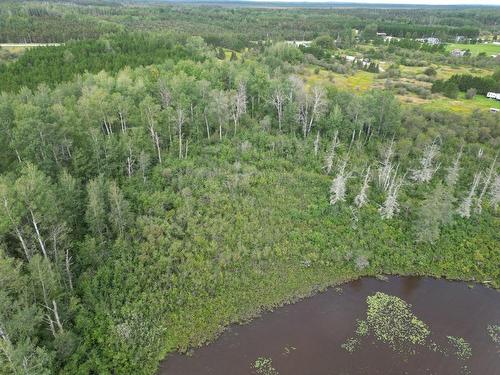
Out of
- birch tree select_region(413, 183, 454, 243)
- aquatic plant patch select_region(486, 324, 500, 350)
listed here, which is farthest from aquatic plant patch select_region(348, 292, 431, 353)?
birch tree select_region(413, 183, 454, 243)

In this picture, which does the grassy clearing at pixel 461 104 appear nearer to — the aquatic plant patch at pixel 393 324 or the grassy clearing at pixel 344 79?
the grassy clearing at pixel 344 79

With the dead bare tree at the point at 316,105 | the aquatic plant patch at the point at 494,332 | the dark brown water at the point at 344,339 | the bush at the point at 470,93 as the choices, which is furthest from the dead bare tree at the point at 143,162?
the bush at the point at 470,93

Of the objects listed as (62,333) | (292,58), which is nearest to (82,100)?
(62,333)

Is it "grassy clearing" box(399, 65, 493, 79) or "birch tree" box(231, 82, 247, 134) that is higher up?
"birch tree" box(231, 82, 247, 134)

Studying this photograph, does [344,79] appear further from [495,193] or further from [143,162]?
[143,162]

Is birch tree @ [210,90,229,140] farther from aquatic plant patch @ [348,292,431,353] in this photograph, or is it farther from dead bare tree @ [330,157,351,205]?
aquatic plant patch @ [348,292,431,353]

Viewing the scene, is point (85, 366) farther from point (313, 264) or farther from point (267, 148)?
point (267, 148)
